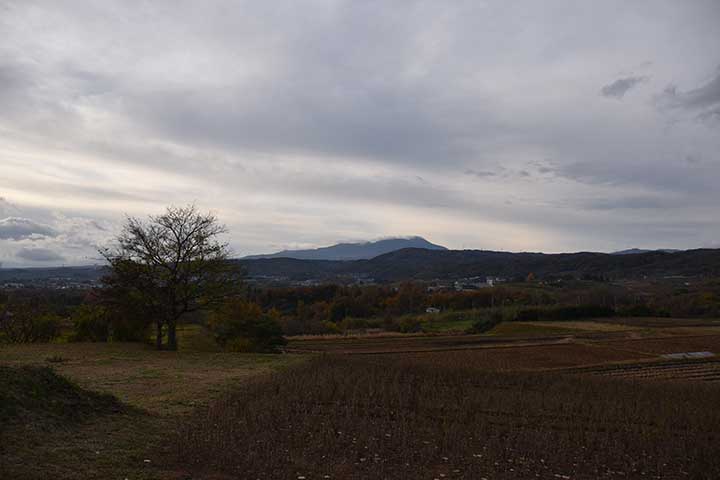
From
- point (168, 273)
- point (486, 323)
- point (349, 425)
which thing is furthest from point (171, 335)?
point (486, 323)

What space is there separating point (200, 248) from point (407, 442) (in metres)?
23.0

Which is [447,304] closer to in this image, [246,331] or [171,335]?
[246,331]

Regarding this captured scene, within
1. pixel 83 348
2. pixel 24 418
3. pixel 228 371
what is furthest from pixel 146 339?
pixel 24 418

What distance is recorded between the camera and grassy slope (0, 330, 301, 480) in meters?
7.87

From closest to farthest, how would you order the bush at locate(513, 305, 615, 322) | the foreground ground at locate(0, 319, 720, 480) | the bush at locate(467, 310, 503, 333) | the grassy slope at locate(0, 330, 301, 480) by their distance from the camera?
the grassy slope at locate(0, 330, 301, 480) < the foreground ground at locate(0, 319, 720, 480) < the bush at locate(467, 310, 503, 333) < the bush at locate(513, 305, 615, 322)

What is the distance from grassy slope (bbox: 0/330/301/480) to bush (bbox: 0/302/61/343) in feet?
45.4

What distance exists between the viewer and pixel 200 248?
102 feet

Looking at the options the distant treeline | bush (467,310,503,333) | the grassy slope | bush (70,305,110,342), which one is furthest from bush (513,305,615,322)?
the grassy slope

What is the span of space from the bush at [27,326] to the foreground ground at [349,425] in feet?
42.1

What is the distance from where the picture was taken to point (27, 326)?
3612cm

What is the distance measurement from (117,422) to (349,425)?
505 centimetres

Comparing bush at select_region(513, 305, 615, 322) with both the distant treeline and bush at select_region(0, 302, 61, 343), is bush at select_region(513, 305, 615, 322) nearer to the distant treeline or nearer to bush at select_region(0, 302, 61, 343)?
the distant treeline

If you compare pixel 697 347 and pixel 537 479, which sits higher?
pixel 537 479

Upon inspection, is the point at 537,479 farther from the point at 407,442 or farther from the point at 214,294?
the point at 214,294
